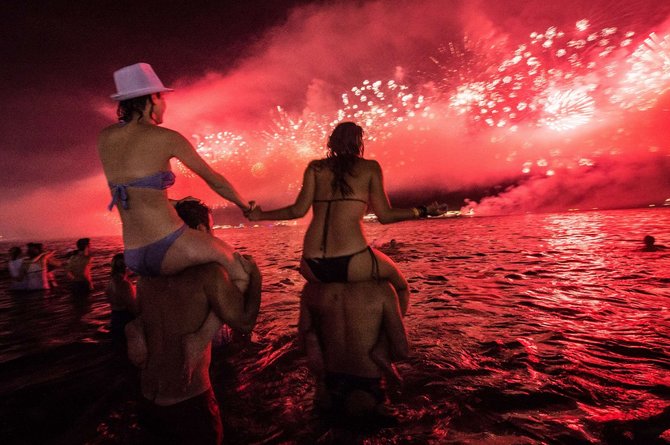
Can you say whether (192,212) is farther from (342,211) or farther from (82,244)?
(82,244)

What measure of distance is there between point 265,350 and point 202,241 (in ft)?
14.4

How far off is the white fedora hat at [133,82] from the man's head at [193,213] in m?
1.00

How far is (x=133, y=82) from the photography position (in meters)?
2.48

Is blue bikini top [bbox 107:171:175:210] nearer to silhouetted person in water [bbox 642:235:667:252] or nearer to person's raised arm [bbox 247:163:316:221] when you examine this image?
person's raised arm [bbox 247:163:316:221]

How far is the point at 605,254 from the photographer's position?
1561 cm

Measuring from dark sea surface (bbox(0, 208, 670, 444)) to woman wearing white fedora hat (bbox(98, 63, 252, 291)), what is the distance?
7.89 feet

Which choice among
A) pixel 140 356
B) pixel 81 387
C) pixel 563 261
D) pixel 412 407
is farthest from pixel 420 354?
pixel 563 261

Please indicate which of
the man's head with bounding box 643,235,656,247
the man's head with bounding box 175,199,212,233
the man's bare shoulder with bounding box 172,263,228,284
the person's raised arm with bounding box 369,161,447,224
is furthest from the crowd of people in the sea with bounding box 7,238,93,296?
the man's head with bounding box 643,235,656,247

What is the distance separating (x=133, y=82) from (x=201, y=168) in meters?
0.82

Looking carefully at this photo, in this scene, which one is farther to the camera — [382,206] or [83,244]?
[83,244]

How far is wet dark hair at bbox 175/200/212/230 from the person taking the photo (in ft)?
9.93

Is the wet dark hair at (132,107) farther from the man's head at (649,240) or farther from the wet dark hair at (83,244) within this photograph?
the man's head at (649,240)

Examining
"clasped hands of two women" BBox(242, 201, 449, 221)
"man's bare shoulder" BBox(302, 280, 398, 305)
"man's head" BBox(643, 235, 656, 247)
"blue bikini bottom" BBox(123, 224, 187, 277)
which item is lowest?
"man's head" BBox(643, 235, 656, 247)

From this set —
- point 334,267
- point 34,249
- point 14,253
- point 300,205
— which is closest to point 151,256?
point 300,205
